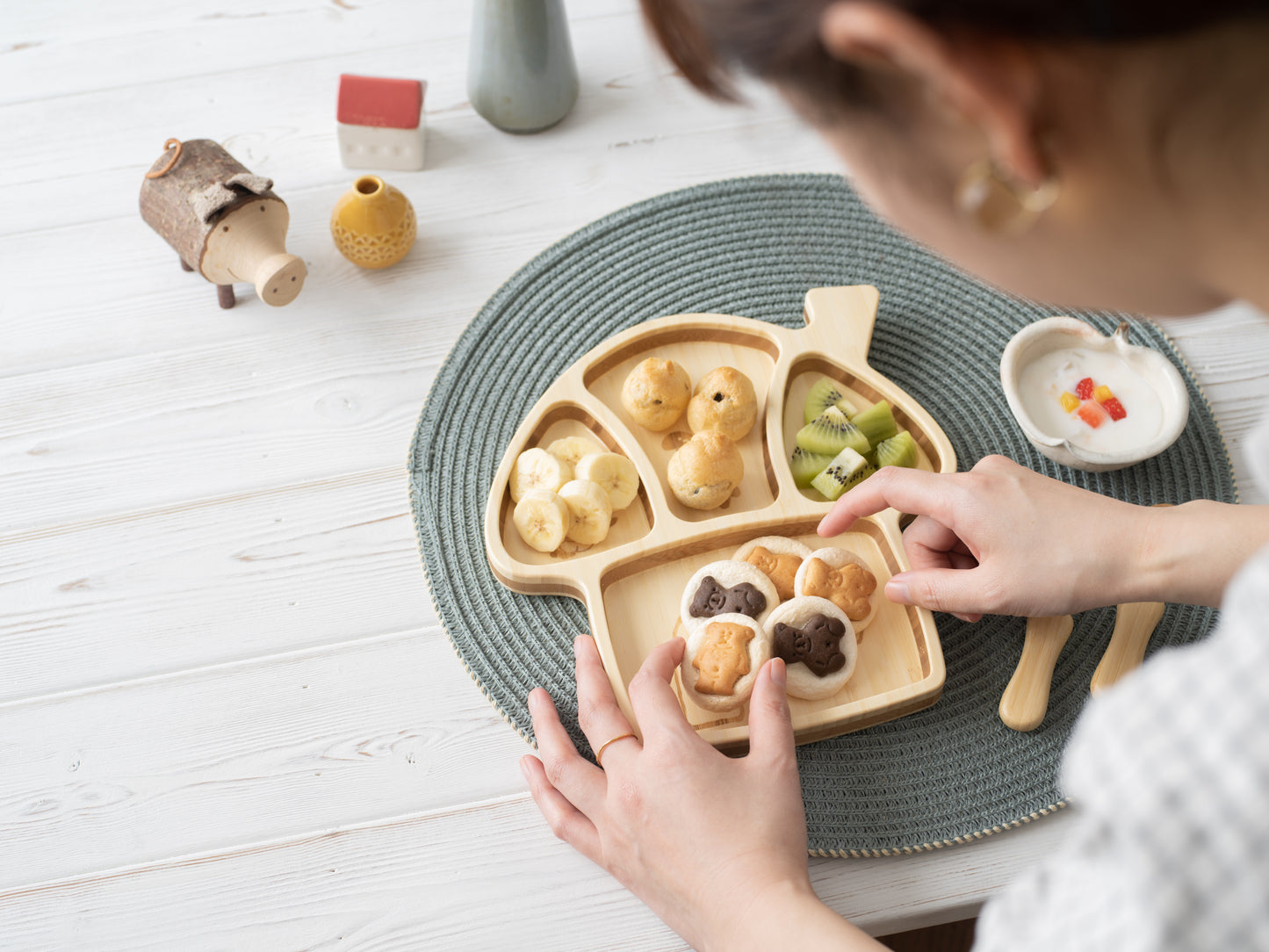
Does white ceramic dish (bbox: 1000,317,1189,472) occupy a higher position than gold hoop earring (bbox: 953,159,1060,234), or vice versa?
gold hoop earring (bbox: 953,159,1060,234)

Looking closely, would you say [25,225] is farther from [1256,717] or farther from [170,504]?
[1256,717]

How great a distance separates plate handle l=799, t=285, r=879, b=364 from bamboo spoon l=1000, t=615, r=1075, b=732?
0.35 m

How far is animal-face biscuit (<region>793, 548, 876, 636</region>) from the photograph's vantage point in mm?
927

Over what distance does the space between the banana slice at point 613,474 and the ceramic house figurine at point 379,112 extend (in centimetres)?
54

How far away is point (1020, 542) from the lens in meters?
0.86

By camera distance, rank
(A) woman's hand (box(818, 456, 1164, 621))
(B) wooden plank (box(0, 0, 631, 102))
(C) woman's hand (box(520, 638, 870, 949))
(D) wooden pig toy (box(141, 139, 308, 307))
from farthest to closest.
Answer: (B) wooden plank (box(0, 0, 631, 102)) < (D) wooden pig toy (box(141, 139, 308, 307)) < (A) woman's hand (box(818, 456, 1164, 621)) < (C) woman's hand (box(520, 638, 870, 949))

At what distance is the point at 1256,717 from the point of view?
0.38m

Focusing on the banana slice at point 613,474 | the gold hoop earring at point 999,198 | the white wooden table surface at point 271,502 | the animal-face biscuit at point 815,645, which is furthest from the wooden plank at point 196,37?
the gold hoop earring at point 999,198

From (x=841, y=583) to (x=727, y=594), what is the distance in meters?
0.11

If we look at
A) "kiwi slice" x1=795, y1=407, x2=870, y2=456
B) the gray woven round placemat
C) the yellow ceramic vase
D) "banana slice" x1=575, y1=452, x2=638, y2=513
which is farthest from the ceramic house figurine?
"kiwi slice" x1=795, y1=407, x2=870, y2=456

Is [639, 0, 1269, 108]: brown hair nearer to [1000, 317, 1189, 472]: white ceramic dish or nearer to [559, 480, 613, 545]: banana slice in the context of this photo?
[559, 480, 613, 545]: banana slice

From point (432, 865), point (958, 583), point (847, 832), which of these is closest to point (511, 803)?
point (432, 865)

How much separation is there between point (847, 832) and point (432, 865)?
389 mm

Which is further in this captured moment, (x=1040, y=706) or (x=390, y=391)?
(x=390, y=391)
